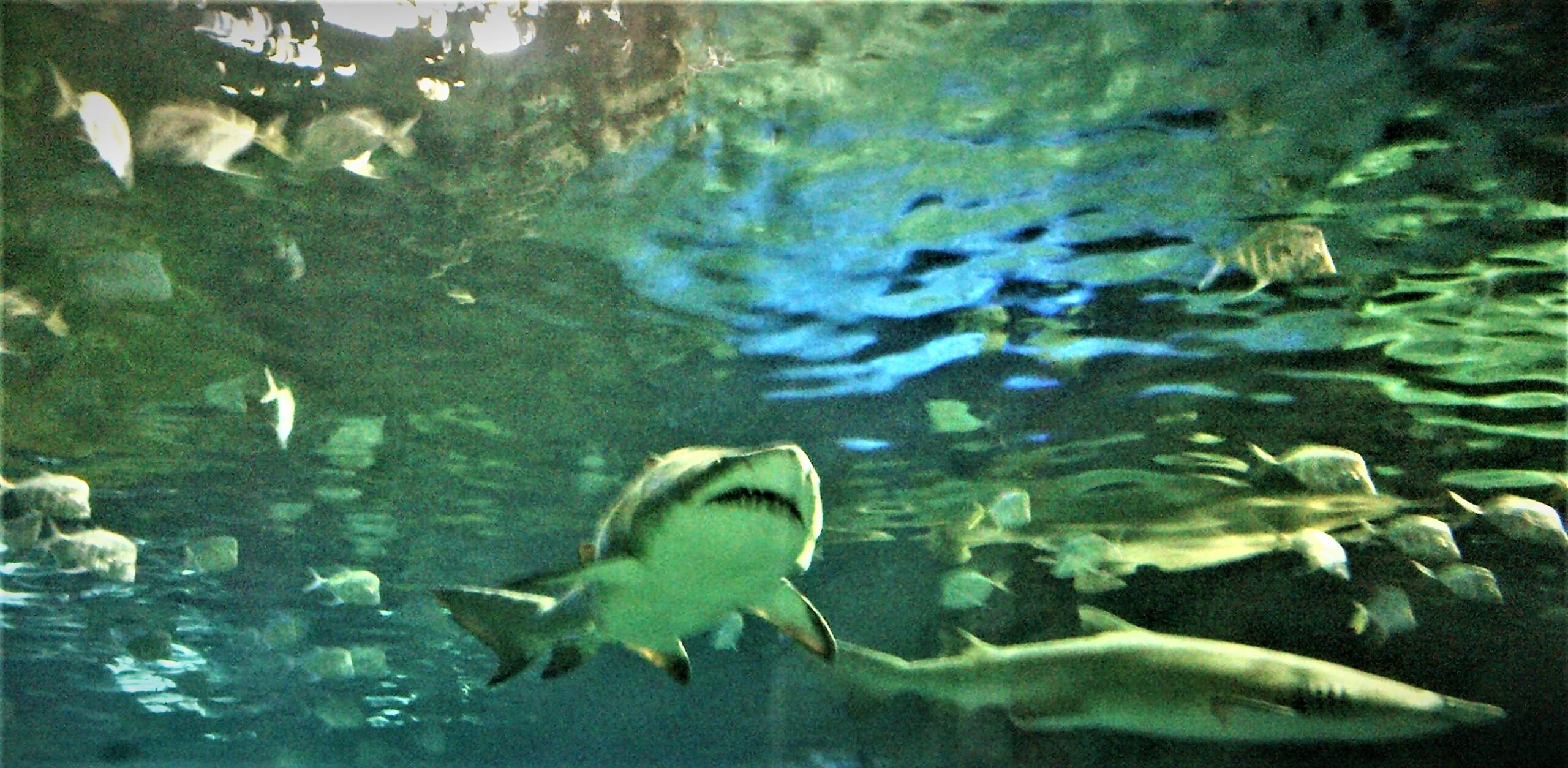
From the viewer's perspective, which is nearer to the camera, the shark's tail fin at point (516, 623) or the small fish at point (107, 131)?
the small fish at point (107, 131)

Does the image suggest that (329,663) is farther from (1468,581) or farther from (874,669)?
(1468,581)

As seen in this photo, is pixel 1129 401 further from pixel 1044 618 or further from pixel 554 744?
pixel 554 744

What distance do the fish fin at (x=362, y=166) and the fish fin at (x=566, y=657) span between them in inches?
167

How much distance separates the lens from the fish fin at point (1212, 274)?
348 inches

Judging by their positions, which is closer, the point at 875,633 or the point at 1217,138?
the point at 1217,138

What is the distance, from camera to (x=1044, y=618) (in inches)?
753

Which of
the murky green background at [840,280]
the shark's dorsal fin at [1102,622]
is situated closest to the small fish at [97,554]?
the murky green background at [840,280]

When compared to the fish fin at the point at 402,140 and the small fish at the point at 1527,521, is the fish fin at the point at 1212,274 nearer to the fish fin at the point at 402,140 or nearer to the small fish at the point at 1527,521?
the small fish at the point at 1527,521

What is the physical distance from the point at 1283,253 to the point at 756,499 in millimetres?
6274

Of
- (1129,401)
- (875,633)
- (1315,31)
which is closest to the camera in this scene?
(1315,31)

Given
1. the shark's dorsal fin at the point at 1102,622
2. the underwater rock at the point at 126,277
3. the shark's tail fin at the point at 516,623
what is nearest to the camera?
the shark's tail fin at the point at 516,623

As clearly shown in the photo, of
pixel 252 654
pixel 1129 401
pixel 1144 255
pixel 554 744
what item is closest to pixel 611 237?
pixel 1144 255

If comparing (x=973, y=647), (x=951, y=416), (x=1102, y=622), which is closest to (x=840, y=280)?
(x=951, y=416)

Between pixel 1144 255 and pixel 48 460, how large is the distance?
57.2 ft
